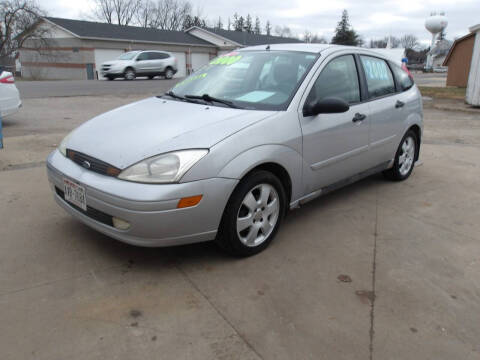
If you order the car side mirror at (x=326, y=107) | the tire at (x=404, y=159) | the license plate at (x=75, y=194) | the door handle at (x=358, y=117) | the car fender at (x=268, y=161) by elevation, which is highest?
the car side mirror at (x=326, y=107)

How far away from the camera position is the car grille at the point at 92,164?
272 cm

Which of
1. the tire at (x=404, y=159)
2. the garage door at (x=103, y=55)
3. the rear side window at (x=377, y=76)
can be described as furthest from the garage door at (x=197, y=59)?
the rear side window at (x=377, y=76)

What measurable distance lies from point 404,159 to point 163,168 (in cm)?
358

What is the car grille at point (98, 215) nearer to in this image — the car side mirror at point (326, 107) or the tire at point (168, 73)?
the car side mirror at point (326, 107)

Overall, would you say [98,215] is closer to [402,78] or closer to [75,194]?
[75,194]

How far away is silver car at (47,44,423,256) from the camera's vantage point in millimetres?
2650

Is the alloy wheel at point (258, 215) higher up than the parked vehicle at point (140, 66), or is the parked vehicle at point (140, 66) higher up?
the parked vehicle at point (140, 66)

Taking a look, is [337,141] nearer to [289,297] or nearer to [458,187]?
[289,297]

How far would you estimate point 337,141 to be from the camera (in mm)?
3725

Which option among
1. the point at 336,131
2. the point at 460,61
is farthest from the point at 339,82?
the point at 460,61

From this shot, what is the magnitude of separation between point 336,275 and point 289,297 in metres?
0.48

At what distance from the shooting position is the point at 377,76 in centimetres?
443

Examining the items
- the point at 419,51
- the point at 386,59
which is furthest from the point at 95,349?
the point at 419,51

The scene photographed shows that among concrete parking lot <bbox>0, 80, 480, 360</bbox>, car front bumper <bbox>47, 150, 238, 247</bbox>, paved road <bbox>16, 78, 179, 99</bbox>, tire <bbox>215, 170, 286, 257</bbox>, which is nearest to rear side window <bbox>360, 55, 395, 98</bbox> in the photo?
concrete parking lot <bbox>0, 80, 480, 360</bbox>
